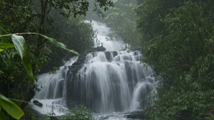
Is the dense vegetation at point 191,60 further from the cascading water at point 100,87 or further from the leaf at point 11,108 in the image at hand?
the leaf at point 11,108

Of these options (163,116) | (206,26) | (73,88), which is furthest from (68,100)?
(206,26)

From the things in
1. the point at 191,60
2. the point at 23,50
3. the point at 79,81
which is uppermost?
the point at 191,60

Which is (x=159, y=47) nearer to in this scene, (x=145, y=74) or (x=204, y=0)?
(x=204, y=0)

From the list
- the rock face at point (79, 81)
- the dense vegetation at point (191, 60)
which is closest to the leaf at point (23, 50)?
the dense vegetation at point (191, 60)

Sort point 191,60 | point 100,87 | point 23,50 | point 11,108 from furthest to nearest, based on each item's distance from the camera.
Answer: point 100,87, point 191,60, point 23,50, point 11,108

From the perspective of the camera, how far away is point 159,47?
8.68m

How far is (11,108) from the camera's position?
85 centimetres

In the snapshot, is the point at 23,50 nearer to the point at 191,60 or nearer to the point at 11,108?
the point at 11,108

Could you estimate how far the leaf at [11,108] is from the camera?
822mm

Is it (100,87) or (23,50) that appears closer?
(23,50)

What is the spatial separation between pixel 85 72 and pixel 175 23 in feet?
27.4

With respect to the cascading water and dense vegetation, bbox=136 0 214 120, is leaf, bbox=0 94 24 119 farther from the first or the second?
the cascading water

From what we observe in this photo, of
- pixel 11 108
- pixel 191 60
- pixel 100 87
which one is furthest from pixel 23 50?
pixel 100 87

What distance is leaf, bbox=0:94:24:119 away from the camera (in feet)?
2.70
